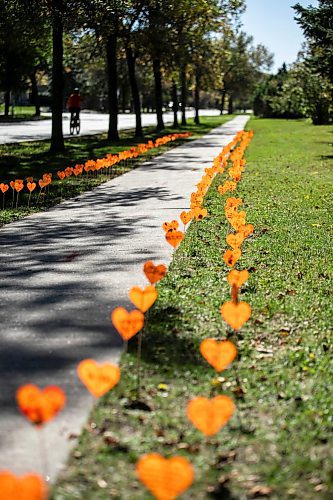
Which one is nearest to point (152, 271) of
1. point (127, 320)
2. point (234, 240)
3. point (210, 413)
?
point (127, 320)

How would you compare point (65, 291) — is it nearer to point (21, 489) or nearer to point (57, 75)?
point (21, 489)

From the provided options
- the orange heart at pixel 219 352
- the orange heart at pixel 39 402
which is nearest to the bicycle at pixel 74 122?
the orange heart at pixel 219 352

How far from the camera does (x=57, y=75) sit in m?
19.8

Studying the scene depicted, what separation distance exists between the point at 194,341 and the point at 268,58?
146m

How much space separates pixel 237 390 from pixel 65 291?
2387mm

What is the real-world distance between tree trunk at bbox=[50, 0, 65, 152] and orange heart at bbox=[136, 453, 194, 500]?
18153 millimetres

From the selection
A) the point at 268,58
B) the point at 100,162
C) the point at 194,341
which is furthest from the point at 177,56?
the point at 268,58

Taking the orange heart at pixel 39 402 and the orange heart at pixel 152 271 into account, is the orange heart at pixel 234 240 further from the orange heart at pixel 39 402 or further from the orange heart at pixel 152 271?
the orange heart at pixel 39 402

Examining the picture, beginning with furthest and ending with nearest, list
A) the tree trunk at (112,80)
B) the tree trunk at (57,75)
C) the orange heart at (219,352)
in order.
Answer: the tree trunk at (112,80) < the tree trunk at (57,75) < the orange heart at (219,352)

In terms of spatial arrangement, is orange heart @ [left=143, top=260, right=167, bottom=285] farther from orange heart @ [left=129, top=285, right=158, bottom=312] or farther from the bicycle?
the bicycle

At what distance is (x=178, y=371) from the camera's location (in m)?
3.95

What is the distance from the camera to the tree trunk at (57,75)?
19.1 meters

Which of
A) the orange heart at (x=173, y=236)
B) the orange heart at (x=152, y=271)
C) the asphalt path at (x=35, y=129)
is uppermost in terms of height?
the asphalt path at (x=35, y=129)

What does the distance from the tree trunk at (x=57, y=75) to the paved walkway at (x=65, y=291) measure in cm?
854
